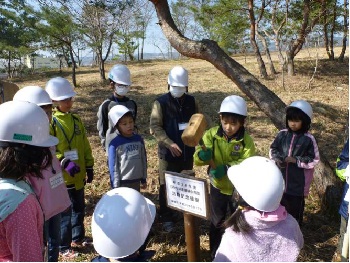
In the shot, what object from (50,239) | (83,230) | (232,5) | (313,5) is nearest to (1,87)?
(83,230)

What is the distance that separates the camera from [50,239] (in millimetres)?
2480

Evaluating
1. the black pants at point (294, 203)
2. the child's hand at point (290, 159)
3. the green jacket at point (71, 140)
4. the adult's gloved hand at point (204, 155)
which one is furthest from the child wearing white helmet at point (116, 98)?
the black pants at point (294, 203)

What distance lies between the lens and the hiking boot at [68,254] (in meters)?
2.89

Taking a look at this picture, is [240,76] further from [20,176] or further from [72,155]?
[20,176]

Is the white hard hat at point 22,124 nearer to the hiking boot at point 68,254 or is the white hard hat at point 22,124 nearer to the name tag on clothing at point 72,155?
the name tag on clothing at point 72,155

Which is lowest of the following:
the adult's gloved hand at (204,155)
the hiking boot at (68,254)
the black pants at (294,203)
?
the hiking boot at (68,254)

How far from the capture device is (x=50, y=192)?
84.5 inches

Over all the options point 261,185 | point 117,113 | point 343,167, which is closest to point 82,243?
point 117,113

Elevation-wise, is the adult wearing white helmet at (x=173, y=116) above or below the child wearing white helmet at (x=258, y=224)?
above

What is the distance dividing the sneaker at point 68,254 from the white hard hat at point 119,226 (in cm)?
164

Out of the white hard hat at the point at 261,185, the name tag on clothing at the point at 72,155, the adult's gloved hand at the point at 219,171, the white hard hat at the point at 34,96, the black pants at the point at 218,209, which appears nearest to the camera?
the white hard hat at the point at 261,185

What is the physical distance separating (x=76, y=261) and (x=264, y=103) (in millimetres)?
2475

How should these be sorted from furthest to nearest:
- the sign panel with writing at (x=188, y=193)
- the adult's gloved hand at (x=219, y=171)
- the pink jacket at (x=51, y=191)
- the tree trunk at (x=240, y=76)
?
the tree trunk at (x=240, y=76) → the adult's gloved hand at (x=219, y=171) → the pink jacket at (x=51, y=191) → the sign panel with writing at (x=188, y=193)

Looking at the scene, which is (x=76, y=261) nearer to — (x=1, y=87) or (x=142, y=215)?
(x=142, y=215)
